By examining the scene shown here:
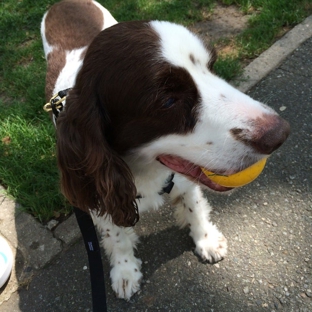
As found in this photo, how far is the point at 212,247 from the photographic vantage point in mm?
2535

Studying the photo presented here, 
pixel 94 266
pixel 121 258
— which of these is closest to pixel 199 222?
pixel 121 258

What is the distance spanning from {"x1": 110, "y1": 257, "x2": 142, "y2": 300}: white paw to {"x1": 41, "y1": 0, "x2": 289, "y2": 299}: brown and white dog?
63cm

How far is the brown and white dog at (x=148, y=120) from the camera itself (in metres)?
1.66

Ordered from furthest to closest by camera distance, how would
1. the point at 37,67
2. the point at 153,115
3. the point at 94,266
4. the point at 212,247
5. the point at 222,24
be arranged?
the point at 222,24, the point at 37,67, the point at 212,247, the point at 94,266, the point at 153,115

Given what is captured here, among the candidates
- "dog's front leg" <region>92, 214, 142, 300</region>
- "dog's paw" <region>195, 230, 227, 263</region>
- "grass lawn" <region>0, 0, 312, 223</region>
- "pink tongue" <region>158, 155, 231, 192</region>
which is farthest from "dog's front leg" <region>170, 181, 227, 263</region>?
"grass lawn" <region>0, 0, 312, 223</region>

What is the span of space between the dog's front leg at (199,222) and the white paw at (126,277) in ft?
Result: 1.39

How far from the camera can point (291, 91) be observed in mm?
3537

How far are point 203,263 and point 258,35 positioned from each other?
2443 mm

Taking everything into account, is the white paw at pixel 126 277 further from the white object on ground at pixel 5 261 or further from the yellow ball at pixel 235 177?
the yellow ball at pixel 235 177

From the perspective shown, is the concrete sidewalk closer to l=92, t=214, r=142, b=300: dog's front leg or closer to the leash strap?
l=92, t=214, r=142, b=300: dog's front leg

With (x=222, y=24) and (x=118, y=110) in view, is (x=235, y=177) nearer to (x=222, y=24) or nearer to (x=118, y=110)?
(x=118, y=110)

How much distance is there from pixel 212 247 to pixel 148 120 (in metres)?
1.15

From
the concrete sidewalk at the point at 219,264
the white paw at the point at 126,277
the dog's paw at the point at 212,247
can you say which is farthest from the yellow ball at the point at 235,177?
the white paw at the point at 126,277

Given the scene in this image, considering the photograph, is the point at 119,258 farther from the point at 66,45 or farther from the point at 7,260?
the point at 66,45
